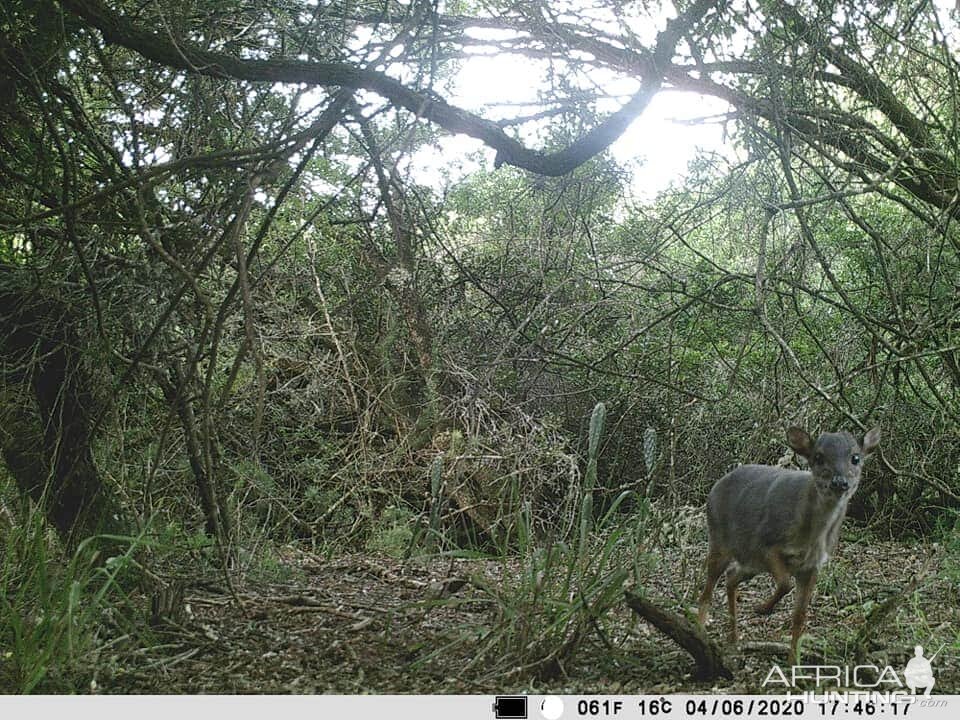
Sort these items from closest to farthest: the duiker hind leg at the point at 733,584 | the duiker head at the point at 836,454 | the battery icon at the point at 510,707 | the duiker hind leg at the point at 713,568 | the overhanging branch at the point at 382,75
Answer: the battery icon at the point at 510,707 → the duiker head at the point at 836,454 → the overhanging branch at the point at 382,75 → the duiker hind leg at the point at 733,584 → the duiker hind leg at the point at 713,568

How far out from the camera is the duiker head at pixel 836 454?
2609 mm

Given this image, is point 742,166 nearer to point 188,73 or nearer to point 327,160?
point 327,160

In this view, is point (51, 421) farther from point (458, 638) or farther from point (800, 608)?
point (800, 608)

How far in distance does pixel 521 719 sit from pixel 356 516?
215 cm

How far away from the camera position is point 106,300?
3191 millimetres

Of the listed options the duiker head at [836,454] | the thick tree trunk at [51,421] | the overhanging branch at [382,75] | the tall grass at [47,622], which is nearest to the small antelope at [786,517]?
the duiker head at [836,454]

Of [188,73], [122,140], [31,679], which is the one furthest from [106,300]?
[31,679]

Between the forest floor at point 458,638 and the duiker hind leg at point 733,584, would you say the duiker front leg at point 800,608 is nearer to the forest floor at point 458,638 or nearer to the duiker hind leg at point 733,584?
the forest floor at point 458,638

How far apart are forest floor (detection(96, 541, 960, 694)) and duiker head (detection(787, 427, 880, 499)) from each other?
33cm

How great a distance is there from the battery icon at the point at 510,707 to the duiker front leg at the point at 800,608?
2.48 ft

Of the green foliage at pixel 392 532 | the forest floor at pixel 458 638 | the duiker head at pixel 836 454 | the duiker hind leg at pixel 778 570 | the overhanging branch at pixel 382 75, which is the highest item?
the overhanging branch at pixel 382 75

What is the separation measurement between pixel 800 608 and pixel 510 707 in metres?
0.96

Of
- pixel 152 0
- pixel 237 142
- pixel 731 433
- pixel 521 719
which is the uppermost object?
pixel 152 0

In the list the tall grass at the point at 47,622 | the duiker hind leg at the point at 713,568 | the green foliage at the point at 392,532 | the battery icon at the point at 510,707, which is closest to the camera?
the battery icon at the point at 510,707
